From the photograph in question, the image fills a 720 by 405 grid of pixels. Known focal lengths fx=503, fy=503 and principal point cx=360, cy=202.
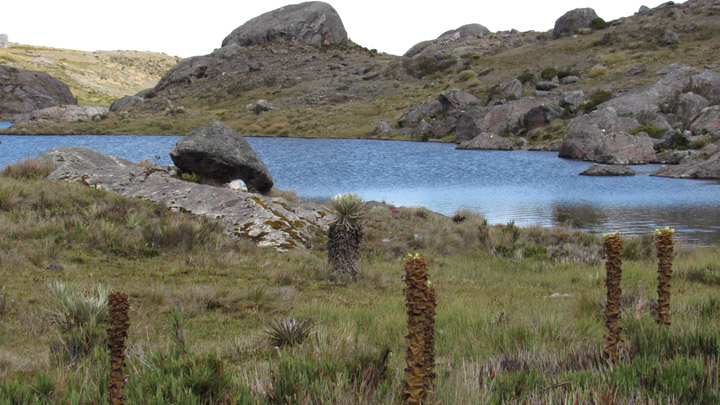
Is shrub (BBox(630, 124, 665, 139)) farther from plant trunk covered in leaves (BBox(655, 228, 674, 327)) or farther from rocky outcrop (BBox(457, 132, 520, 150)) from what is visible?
plant trunk covered in leaves (BBox(655, 228, 674, 327))

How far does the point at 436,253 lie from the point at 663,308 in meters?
8.09

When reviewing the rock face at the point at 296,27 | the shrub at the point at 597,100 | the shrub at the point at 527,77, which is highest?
the rock face at the point at 296,27

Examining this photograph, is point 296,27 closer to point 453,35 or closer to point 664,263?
point 453,35

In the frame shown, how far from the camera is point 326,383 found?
276 cm

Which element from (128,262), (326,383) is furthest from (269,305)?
(326,383)

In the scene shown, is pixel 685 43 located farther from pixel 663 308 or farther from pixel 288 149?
pixel 663 308

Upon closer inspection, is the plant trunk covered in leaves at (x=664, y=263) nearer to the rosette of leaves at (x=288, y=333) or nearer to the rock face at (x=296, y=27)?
the rosette of leaves at (x=288, y=333)

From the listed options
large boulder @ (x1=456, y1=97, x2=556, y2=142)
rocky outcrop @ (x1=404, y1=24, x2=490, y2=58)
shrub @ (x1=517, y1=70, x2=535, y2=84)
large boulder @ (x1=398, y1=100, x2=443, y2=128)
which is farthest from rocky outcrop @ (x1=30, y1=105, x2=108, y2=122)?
rocky outcrop @ (x1=404, y1=24, x2=490, y2=58)

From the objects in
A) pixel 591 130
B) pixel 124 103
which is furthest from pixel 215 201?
pixel 124 103

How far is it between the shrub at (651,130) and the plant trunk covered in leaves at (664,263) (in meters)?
39.4

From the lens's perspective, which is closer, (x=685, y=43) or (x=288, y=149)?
(x=288, y=149)

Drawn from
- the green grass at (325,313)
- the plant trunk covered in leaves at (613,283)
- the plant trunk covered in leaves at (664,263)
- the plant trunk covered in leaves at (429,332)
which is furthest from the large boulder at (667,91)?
the plant trunk covered in leaves at (429,332)

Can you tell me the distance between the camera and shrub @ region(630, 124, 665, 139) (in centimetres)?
3822

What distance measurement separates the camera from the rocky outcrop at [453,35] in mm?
121125
